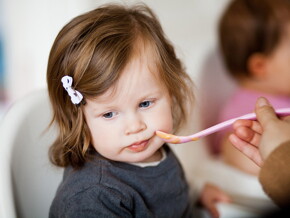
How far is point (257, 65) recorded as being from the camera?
1042 mm

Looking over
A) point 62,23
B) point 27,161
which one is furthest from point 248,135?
point 62,23

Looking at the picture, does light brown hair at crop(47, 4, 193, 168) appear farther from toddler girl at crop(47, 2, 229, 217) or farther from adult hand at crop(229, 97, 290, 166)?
adult hand at crop(229, 97, 290, 166)

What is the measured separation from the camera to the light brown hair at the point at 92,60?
47 centimetres

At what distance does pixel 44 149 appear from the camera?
577 mm

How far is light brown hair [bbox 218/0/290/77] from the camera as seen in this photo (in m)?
0.98

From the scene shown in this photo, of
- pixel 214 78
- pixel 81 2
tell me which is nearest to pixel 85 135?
pixel 81 2

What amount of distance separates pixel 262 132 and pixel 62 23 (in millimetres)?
443

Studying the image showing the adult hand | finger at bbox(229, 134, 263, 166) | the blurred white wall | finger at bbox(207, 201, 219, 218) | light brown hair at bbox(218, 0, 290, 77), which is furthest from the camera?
light brown hair at bbox(218, 0, 290, 77)

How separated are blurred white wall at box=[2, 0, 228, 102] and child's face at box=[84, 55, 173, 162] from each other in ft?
0.87

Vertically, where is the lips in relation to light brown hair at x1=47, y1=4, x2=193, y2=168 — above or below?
below

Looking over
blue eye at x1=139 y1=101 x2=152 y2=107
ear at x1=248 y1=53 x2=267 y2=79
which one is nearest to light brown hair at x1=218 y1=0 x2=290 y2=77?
ear at x1=248 y1=53 x2=267 y2=79

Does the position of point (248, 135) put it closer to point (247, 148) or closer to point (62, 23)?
point (247, 148)

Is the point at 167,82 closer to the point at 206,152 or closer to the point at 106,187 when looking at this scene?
the point at 106,187

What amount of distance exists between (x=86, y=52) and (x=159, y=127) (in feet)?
0.46
